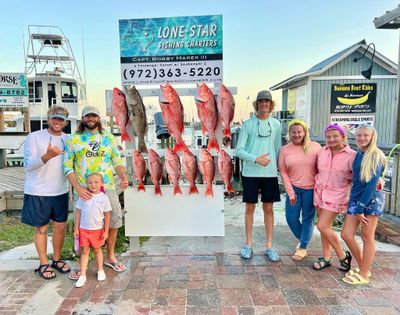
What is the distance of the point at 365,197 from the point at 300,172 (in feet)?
2.45

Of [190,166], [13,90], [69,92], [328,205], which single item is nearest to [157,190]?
[190,166]

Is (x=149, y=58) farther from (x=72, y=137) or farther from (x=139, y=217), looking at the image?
(x=139, y=217)

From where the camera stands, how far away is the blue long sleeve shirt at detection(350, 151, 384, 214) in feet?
9.17

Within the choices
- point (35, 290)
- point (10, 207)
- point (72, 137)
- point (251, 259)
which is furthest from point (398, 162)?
point (10, 207)

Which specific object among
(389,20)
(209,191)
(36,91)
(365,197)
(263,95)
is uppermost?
(36,91)

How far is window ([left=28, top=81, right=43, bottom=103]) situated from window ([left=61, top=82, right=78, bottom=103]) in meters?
1.04

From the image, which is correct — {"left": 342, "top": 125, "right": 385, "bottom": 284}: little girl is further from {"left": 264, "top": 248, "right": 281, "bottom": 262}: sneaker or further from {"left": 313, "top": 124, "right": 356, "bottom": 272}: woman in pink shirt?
{"left": 264, "top": 248, "right": 281, "bottom": 262}: sneaker

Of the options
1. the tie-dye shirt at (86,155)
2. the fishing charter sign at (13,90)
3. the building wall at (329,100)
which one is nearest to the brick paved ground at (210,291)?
the tie-dye shirt at (86,155)

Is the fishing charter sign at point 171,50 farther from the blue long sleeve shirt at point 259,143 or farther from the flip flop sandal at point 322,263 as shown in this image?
the flip flop sandal at point 322,263

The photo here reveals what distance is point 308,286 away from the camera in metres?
3.00

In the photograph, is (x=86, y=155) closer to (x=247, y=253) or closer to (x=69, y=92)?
(x=247, y=253)

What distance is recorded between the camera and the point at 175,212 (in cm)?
378

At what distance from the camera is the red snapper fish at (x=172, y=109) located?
334 centimetres

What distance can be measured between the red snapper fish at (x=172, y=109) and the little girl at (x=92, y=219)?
87 cm
